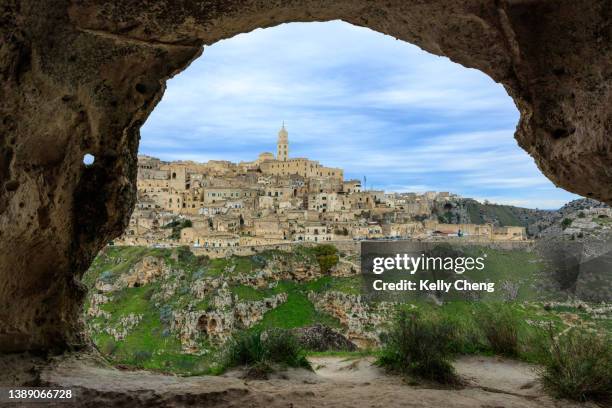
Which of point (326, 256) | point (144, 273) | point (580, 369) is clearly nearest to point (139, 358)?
point (580, 369)

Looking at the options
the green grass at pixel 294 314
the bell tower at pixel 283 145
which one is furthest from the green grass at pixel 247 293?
the bell tower at pixel 283 145

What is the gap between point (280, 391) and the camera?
5570 millimetres

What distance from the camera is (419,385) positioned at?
21.4 ft

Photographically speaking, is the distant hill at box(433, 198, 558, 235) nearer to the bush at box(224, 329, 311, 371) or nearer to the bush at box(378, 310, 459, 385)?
the bush at box(378, 310, 459, 385)

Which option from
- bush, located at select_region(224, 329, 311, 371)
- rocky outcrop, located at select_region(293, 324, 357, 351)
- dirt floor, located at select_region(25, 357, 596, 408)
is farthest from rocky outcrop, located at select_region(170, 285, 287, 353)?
dirt floor, located at select_region(25, 357, 596, 408)

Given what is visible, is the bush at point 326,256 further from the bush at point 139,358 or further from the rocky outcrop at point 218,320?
the bush at point 139,358

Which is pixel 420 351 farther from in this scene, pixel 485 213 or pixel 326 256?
pixel 485 213

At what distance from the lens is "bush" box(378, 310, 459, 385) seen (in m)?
6.79

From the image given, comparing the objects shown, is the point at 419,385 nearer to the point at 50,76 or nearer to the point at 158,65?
the point at 158,65

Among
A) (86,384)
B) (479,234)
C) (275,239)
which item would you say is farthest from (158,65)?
(479,234)

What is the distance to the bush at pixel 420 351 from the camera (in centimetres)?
→ 679

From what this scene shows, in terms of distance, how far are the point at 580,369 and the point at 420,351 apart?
223 centimetres

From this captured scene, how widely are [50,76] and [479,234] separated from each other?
2615 inches

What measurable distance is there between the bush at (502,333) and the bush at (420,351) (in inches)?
52.6
